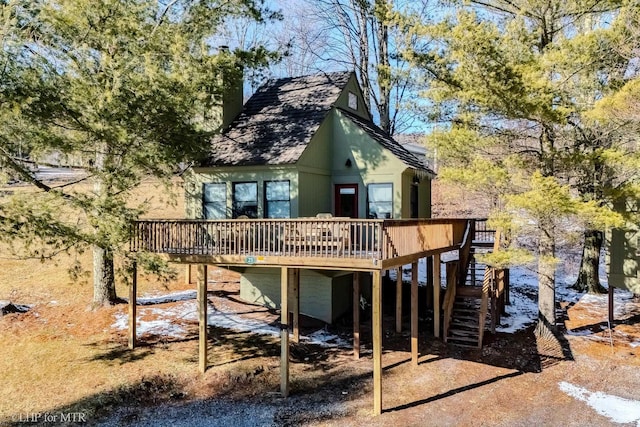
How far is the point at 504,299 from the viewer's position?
57.8ft

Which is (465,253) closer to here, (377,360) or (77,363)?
(377,360)

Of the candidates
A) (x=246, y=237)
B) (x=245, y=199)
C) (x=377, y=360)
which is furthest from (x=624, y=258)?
(x=245, y=199)

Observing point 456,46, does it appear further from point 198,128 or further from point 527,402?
point 527,402

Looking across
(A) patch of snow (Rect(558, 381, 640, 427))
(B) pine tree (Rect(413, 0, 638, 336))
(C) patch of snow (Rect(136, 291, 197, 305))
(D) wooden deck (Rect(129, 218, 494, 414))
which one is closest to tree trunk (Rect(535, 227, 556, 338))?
(B) pine tree (Rect(413, 0, 638, 336))

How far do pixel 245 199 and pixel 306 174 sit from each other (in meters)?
2.13

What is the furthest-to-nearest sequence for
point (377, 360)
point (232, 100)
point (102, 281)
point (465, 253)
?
point (465, 253) → point (232, 100) → point (102, 281) → point (377, 360)

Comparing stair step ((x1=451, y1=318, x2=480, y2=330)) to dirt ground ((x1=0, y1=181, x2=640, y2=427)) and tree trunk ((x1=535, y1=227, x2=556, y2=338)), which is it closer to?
dirt ground ((x1=0, y1=181, x2=640, y2=427))

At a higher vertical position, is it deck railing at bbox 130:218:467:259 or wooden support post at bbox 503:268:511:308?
deck railing at bbox 130:218:467:259

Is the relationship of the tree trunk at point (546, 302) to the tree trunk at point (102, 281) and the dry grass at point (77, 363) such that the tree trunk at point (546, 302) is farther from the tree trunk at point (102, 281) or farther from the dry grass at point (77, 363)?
the tree trunk at point (102, 281)

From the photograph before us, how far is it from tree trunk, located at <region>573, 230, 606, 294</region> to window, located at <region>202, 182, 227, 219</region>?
14.4m

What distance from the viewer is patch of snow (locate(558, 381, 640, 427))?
30.8 feet

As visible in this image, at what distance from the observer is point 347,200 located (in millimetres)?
15453

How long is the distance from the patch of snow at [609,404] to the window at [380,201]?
6678 mm

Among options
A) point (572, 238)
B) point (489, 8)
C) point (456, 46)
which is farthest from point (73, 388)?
point (489, 8)
